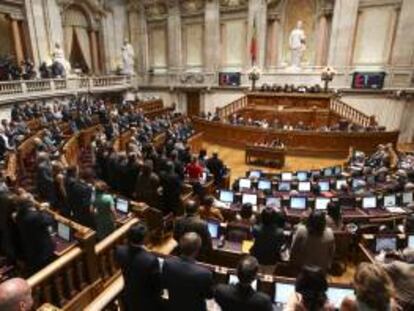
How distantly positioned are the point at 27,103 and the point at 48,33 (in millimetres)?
4544

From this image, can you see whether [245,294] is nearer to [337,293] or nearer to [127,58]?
[337,293]

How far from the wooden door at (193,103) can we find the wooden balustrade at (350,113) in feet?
25.9

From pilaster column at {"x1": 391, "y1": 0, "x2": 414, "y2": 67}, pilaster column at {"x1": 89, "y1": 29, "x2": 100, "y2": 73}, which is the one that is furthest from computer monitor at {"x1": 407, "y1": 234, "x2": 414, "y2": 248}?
pilaster column at {"x1": 89, "y1": 29, "x2": 100, "y2": 73}

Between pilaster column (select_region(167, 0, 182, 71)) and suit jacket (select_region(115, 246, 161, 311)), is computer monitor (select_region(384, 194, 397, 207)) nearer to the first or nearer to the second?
suit jacket (select_region(115, 246, 161, 311))

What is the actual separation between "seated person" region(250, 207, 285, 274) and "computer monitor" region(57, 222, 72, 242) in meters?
2.19

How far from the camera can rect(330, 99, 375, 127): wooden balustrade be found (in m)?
13.2

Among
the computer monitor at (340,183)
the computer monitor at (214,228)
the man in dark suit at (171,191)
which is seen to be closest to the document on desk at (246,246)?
the computer monitor at (214,228)

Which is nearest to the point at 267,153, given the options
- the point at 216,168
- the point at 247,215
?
the point at 216,168

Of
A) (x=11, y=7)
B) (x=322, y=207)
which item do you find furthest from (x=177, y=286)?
(x=11, y=7)

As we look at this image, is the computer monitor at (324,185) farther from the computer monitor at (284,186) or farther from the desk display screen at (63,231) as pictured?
the desk display screen at (63,231)

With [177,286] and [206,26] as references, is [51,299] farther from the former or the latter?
[206,26]

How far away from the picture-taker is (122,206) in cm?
491

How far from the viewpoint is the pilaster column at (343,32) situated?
571 inches

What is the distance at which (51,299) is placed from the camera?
3.18 metres
